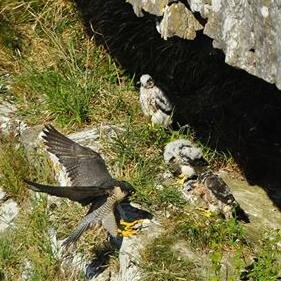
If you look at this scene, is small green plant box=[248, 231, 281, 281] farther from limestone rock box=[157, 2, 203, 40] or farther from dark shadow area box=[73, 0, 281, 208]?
limestone rock box=[157, 2, 203, 40]

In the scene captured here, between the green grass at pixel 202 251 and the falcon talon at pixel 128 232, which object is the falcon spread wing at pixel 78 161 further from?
the green grass at pixel 202 251

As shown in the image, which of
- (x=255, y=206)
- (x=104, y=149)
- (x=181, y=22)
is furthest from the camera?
(x=104, y=149)

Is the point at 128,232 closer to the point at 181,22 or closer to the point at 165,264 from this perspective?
the point at 165,264

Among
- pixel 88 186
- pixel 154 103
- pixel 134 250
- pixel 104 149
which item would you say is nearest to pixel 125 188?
pixel 88 186

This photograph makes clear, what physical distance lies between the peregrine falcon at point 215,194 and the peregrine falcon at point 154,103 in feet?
2.71

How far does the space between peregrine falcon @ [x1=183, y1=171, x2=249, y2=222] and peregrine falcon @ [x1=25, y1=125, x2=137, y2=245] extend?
563mm

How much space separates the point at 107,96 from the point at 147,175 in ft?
3.85

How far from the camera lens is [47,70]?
8.34 m

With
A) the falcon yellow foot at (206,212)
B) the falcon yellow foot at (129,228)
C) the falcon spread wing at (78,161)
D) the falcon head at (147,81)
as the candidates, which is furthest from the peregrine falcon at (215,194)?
the falcon head at (147,81)

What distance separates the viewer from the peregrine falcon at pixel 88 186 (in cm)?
619

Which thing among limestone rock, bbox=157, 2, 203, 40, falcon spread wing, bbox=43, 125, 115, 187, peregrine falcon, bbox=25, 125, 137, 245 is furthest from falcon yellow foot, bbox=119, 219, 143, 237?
limestone rock, bbox=157, 2, 203, 40

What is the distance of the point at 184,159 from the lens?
22.9 ft

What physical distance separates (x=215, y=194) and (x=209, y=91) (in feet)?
4.92

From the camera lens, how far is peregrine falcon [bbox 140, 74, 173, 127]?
7523mm
